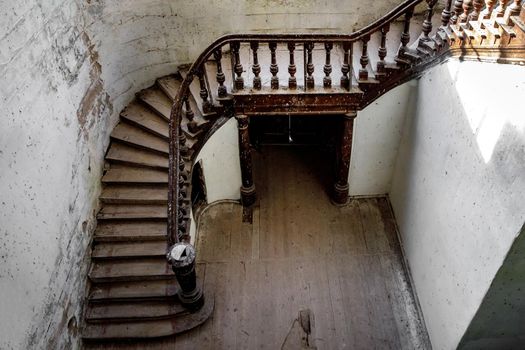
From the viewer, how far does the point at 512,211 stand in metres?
3.45

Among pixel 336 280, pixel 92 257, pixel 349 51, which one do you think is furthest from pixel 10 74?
pixel 336 280

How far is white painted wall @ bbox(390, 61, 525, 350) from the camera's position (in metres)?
3.54

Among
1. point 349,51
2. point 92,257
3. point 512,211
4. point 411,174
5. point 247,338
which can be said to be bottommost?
point 247,338

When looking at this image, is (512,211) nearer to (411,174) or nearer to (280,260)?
(411,174)


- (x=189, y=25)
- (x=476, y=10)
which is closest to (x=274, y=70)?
(x=189, y=25)

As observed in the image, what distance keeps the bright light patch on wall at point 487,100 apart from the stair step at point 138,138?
11.9ft

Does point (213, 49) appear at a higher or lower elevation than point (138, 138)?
higher

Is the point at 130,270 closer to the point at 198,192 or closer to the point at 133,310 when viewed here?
the point at 133,310

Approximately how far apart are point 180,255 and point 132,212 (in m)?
1.27

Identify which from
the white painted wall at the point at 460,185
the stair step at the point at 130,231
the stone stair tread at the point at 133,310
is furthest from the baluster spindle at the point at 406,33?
the stone stair tread at the point at 133,310

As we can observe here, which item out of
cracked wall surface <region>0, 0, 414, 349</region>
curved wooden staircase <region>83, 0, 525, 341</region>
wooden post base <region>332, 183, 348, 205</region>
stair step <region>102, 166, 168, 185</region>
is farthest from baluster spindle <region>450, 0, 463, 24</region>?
stair step <region>102, 166, 168, 185</region>

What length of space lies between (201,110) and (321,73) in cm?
169

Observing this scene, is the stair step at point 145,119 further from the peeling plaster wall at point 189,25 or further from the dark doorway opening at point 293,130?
the dark doorway opening at point 293,130

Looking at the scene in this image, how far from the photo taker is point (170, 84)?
6570 mm
